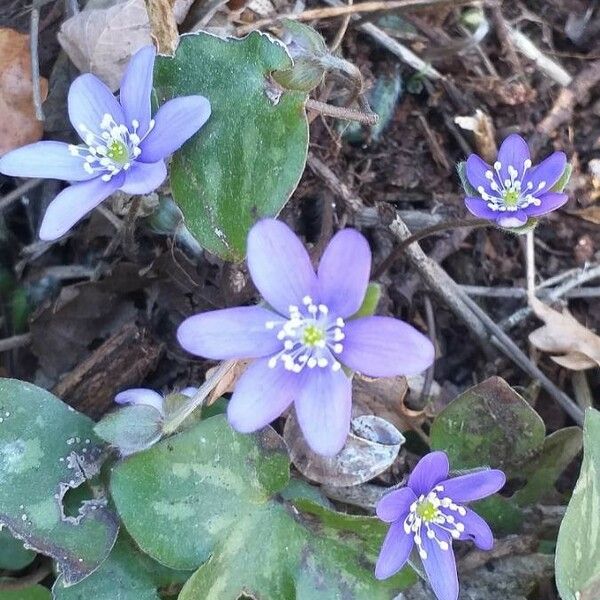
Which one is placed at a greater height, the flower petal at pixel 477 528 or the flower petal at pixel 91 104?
the flower petal at pixel 91 104

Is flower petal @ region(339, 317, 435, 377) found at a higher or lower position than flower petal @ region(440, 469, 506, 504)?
higher

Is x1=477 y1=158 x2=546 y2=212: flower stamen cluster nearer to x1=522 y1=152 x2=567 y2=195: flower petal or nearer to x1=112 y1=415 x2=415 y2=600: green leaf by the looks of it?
x1=522 y1=152 x2=567 y2=195: flower petal

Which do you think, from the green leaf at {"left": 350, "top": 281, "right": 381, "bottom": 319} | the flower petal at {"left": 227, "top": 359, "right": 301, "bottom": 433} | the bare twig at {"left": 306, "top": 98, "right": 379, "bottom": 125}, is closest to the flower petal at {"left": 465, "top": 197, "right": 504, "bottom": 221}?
the bare twig at {"left": 306, "top": 98, "right": 379, "bottom": 125}

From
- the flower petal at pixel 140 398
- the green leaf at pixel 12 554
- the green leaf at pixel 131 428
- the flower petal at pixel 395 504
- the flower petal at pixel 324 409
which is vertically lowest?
the green leaf at pixel 12 554

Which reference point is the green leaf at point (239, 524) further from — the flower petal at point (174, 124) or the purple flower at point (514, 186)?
the purple flower at point (514, 186)

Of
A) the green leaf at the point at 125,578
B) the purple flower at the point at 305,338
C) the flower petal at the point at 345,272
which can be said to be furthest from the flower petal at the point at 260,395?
the green leaf at the point at 125,578

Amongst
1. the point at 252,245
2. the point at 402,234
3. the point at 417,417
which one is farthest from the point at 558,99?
the point at 252,245

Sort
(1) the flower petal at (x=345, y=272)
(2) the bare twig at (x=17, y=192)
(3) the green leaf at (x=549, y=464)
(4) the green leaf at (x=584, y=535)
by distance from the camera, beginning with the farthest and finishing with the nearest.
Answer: (2) the bare twig at (x=17, y=192)
(3) the green leaf at (x=549, y=464)
(4) the green leaf at (x=584, y=535)
(1) the flower petal at (x=345, y=272)
